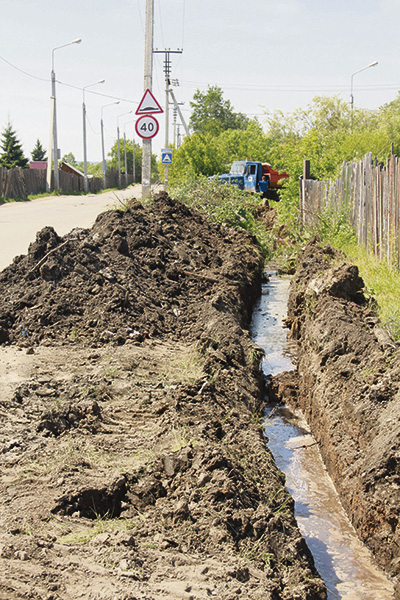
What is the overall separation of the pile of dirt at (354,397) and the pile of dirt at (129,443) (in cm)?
73

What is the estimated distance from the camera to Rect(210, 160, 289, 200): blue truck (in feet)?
102

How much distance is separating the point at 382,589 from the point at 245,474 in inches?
46.7

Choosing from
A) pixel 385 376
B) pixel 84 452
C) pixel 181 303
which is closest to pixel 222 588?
pixel 84 452

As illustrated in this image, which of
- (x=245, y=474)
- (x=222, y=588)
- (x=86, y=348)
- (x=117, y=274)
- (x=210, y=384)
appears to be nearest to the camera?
(x=222, y=588)

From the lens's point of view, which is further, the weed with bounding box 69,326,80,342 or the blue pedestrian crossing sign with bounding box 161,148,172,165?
the blue pedestrian crossing sign with bounding box 161,148,172,165

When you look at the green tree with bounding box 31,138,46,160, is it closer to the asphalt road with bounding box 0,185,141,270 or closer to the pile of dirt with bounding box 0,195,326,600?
the asphalt road with bounding box 0,185,141,270

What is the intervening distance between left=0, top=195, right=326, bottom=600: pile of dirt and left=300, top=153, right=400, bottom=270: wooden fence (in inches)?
115

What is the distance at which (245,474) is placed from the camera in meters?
4.22

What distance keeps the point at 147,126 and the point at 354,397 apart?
847 cm

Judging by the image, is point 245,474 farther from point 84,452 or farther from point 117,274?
point 117,274

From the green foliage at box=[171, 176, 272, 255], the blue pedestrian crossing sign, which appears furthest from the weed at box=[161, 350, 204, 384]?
the blue pedestrian crossing sign

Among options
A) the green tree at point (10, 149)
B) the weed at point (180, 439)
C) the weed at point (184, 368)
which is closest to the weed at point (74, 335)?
the weed at point (184, 368)

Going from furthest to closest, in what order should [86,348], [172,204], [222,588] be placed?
[172,204] → [86,348] → [222,588]

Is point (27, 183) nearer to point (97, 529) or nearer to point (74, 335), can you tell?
point (74, 335)
